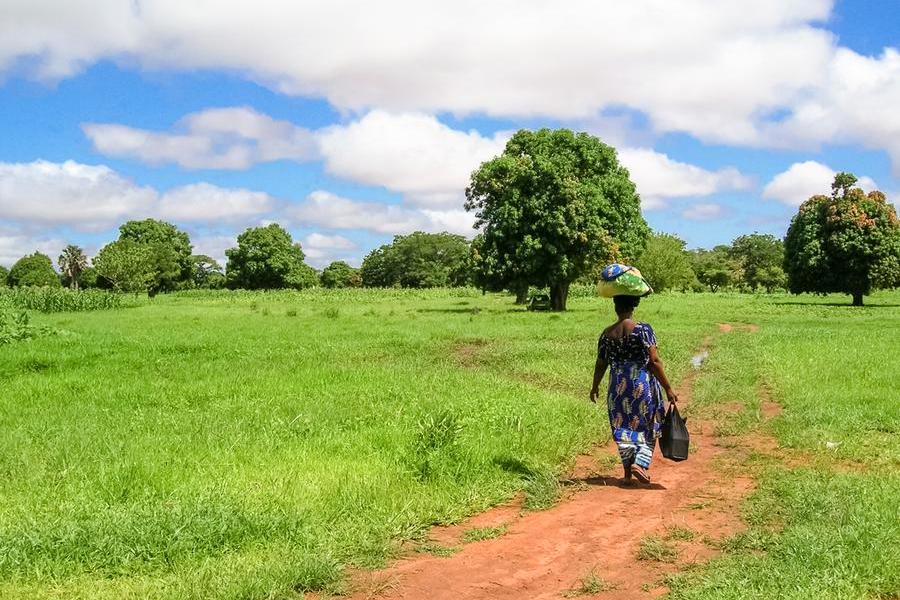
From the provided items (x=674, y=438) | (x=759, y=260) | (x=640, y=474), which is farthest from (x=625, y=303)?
(x=759, y=260)

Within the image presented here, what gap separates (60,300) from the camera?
50.2m

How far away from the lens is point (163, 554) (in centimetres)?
545

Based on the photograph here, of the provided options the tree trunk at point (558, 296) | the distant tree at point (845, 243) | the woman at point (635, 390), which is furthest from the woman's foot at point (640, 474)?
the distant tree at point (845, 243)

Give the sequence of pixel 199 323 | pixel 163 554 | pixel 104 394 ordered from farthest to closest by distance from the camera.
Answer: pixel 199 323 → pixel 104 394 → pixel 163 554

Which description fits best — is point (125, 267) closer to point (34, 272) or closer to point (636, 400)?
point (34, 272)

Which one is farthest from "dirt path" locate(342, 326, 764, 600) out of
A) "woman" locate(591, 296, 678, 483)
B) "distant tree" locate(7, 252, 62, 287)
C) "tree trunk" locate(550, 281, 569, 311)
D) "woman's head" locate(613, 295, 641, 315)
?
"distant tree" locate(7, 252, 62, 287)

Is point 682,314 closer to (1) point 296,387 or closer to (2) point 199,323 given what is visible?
(2) point 199,323

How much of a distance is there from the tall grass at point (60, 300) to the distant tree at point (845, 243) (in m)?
48.3

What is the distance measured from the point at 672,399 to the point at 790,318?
103 ft

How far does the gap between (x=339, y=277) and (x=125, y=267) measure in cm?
7431

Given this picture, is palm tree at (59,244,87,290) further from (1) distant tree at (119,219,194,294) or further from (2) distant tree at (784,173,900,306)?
(2) distant tree at (784,173,900,306)

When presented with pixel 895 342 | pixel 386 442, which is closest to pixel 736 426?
pixel 386 442

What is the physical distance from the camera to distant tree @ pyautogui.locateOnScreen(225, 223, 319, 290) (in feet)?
330

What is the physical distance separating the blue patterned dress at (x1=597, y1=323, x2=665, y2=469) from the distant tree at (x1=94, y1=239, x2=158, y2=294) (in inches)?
2894
